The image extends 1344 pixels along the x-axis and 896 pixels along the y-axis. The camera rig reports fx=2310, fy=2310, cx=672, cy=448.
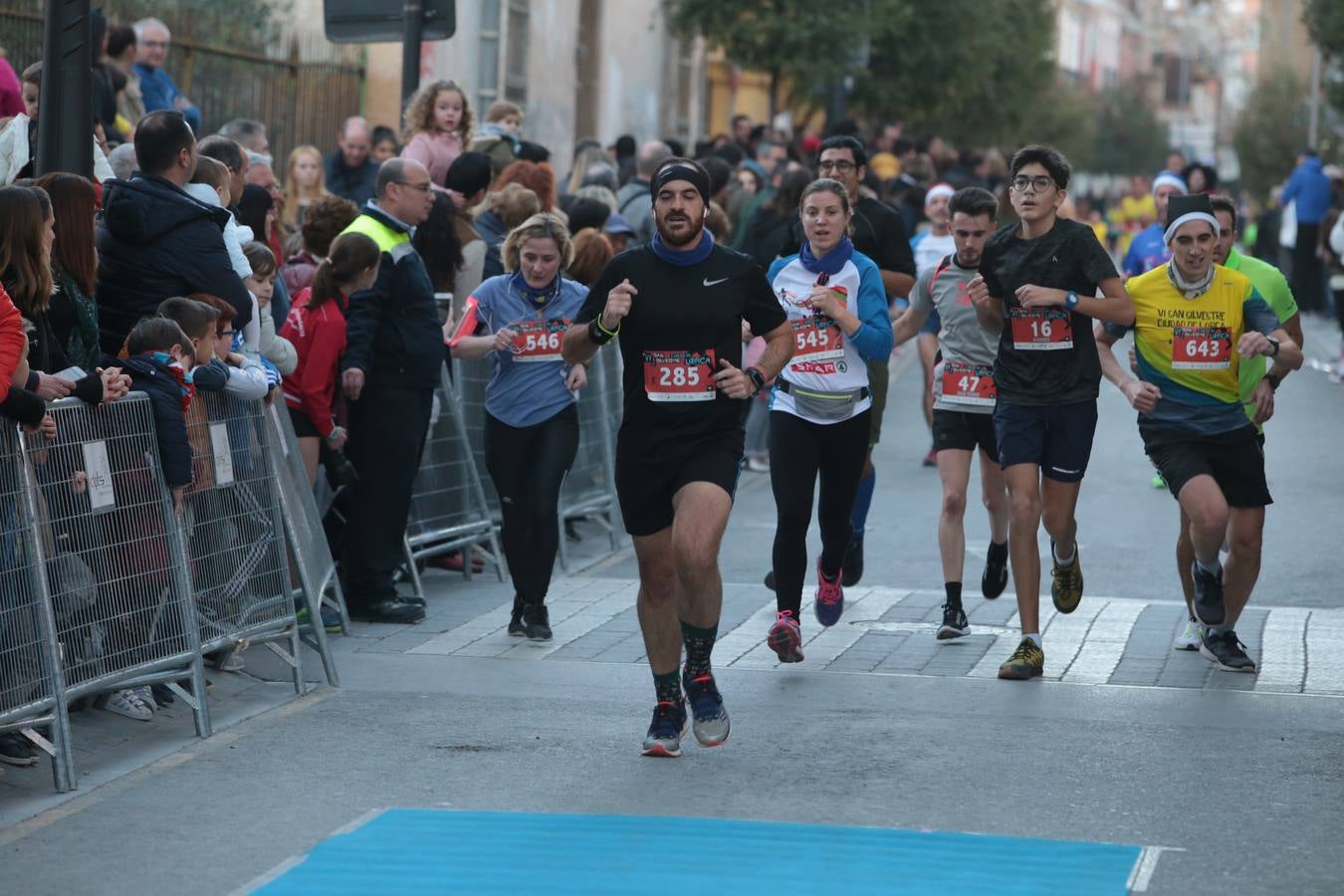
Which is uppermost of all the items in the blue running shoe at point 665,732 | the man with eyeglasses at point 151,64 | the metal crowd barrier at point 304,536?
the man with eyeglasses at point 151,64

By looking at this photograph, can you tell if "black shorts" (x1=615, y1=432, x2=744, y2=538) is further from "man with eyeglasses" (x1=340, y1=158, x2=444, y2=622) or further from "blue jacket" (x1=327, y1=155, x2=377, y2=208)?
"blue jacket" (x1=327, y1=155, x2=377, y2=208)

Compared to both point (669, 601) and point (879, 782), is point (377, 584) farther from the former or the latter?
point (879, 782)

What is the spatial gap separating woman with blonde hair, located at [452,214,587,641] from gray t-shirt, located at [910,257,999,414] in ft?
5.13

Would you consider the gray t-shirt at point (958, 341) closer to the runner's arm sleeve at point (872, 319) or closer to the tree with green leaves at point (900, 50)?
the runner's arm sleeve at point (872, 319)

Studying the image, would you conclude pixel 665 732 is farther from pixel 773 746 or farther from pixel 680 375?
pixel 680 375

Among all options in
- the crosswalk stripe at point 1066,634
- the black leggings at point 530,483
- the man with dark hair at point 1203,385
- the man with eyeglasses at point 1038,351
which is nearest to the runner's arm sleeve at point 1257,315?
the man with dark hair at point 1203,385

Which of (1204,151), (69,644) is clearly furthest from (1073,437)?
(1204,151)

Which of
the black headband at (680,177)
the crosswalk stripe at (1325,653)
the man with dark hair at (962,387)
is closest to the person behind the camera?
the black headband at (680,177)

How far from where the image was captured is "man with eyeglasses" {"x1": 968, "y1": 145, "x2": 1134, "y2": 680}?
877 cm

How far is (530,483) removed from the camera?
9.86 meters

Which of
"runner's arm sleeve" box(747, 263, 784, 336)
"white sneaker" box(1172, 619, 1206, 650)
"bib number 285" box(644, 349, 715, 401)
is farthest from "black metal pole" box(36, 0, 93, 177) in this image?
"white sneaker" box(1172, 619, 1206, 650)

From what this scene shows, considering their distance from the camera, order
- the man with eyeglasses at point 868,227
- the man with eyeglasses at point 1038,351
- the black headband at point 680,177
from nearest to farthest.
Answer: the black headband at point 680,177 → the man with eyeglasses at point 1038,351 → the man with eyeglasses at point 868,227

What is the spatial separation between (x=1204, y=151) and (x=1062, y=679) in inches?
4398

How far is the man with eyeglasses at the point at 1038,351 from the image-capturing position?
8.77 m
